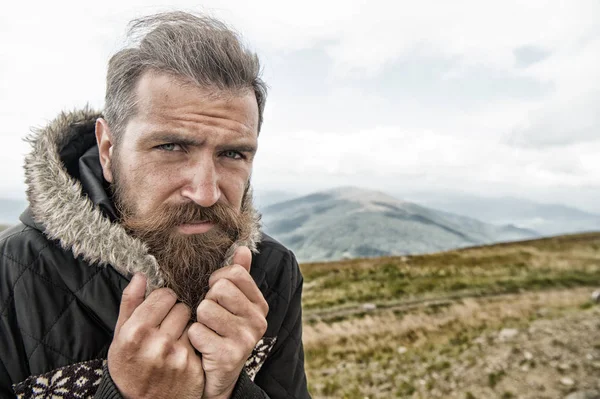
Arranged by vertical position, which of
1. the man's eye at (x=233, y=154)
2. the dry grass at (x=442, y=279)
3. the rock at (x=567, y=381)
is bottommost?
the dry grass at (x=442, y=279)

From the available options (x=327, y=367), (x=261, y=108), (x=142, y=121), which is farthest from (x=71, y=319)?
(x=327, y=367)

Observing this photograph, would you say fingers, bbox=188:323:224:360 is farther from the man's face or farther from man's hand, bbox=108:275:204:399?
the man's face

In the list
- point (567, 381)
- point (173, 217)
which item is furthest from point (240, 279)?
point (567, 381)

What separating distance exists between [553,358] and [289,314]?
8578 mm

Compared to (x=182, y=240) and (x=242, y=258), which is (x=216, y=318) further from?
(x=182, y=240)

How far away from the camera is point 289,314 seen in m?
3.84

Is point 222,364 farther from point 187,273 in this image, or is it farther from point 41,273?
point 41,273

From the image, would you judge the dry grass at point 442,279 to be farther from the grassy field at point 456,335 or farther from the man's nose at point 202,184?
the man's nose at point 202,184

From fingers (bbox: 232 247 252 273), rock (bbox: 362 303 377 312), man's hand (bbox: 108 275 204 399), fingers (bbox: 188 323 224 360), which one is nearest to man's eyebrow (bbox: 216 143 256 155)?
fingers (bbox: 232 247 252 273)

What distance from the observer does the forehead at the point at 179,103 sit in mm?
2855

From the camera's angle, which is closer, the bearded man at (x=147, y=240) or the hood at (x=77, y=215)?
the bearded man at (x=147, y=240)

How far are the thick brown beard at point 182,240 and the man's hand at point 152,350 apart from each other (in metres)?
0.40

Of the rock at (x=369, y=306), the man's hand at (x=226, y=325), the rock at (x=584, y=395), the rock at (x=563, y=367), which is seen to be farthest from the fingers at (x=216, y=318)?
the rock at (x=369, y=306)

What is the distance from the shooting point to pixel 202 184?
2.86m
